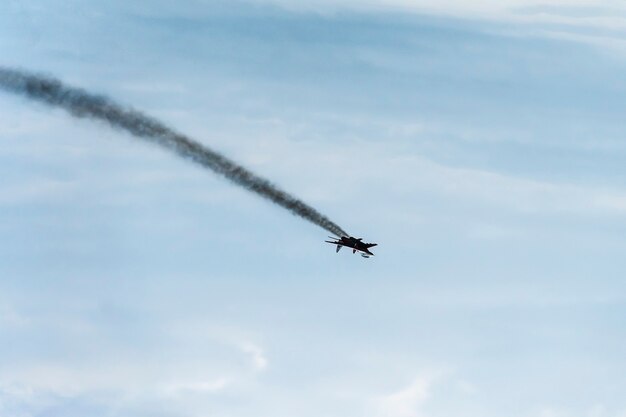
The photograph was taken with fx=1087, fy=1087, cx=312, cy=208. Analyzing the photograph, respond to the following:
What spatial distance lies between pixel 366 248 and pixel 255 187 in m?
20.8

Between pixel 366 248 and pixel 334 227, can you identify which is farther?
pixel 366 248

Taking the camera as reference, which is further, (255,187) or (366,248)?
(366,248)

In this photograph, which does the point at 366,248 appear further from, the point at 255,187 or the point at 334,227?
the point at 255,187

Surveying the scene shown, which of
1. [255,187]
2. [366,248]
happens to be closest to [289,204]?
[255,187]

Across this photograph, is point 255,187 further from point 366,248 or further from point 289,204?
point 366,248

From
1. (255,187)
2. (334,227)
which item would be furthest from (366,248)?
(255,187)

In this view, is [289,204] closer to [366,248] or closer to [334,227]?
[334,227]

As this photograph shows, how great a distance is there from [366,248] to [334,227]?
11301 millimetres

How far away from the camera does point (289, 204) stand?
12162cm

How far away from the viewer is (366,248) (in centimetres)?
13500

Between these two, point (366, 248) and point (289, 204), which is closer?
point (289, 204)

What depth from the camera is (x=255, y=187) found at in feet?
395

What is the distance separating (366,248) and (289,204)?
17.2 meters
